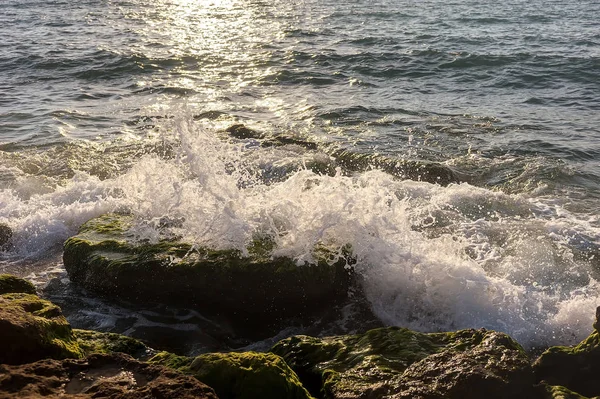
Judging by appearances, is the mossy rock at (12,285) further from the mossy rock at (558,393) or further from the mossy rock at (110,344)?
the mossy rock at (558,393)

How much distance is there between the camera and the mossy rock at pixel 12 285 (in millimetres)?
5664

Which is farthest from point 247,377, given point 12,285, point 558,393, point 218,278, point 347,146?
point 347,146

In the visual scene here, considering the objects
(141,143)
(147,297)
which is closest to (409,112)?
(141,143)

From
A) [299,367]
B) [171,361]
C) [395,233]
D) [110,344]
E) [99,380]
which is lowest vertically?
[395,233]

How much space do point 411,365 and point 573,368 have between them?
131cm

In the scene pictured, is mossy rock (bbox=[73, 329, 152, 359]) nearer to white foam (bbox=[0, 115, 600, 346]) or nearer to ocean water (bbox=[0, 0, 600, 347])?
ocean water (bbox=[0, 0, 600, 347])

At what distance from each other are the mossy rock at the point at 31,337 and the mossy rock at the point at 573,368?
11.6ft

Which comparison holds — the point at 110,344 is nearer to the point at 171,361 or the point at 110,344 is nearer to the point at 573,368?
the point at 171,361

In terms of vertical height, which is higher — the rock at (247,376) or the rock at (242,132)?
the rock at (247,376)

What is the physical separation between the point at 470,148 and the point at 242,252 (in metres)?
6.68

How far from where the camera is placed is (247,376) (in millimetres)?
4113

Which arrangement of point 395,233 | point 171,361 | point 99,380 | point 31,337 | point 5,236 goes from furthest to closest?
point 5,236
point 395,233
point 171,361
point 31,337
point 99,380

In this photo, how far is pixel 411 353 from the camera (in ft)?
15.5

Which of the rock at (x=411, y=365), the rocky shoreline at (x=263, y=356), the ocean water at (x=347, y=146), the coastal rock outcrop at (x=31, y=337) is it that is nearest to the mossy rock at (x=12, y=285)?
the rocky shoreline at (x=263, y=356)
